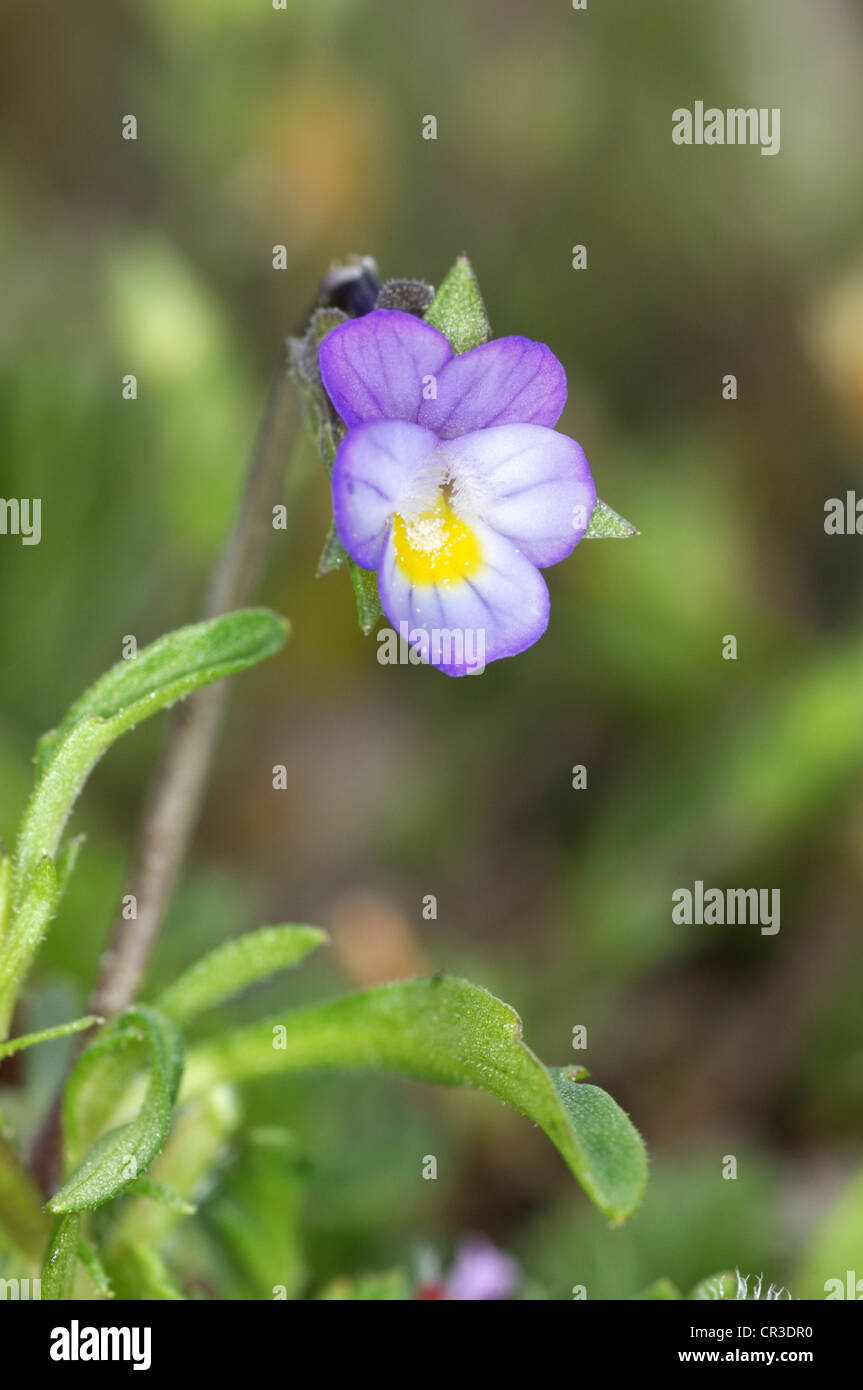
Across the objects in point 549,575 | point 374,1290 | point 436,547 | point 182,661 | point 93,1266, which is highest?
point 549,575

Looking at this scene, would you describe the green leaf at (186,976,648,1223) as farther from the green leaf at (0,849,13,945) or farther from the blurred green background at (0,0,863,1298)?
the blurred green background at (0,0,863,1298)

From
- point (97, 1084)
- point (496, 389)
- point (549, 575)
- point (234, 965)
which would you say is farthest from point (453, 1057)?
point (549, 575)

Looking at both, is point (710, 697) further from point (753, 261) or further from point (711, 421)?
point (753, 261)

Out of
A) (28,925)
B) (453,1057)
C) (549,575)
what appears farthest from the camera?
(549,575)

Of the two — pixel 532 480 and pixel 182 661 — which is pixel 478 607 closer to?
pixel 532 480

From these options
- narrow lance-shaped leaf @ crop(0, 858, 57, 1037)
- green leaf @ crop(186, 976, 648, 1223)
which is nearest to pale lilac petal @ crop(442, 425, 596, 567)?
green leaf @ crop(186, 976, 648, 1223)

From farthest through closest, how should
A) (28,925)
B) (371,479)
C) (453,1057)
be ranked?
(453,1057) → (28,925) → (371,479)

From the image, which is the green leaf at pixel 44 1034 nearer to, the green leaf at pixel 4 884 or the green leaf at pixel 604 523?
the green leaf at pixel 4 884
